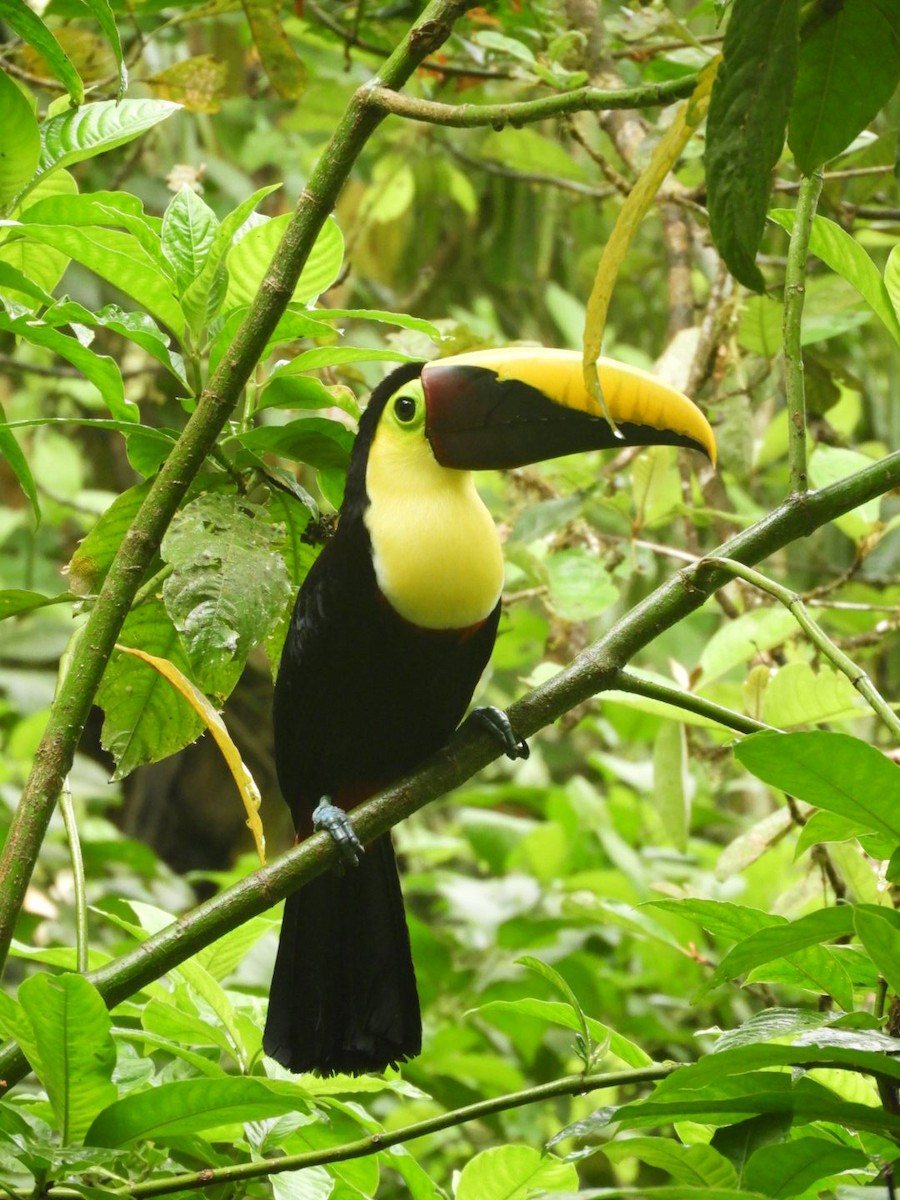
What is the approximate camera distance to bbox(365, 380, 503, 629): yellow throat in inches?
68.8

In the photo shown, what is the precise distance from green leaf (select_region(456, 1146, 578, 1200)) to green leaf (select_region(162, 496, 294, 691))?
50 cm

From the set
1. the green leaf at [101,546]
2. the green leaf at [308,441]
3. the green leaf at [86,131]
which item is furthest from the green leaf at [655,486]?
the green leaf at [86,131]

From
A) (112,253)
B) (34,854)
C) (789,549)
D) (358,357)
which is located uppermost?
(112,253)

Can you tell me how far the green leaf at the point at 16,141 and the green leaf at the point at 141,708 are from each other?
437 mm

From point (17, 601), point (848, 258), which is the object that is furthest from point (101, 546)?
point (848, 258)

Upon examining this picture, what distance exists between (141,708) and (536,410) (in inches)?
23.7

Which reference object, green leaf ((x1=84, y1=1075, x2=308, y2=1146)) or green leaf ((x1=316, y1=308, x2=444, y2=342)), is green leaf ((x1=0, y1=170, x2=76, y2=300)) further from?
green leaf ((x1=84, y1=1075, x2=308, y2=1146))

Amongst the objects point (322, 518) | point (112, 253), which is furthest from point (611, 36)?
point (112, 253)

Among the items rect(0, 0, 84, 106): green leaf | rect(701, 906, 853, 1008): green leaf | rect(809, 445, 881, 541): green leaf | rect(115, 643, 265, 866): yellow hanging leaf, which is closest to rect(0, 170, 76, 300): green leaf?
rect(0, 0, 84, 106): green leaf

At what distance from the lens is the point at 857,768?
0.93 meters

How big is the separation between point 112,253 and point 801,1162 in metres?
0.97

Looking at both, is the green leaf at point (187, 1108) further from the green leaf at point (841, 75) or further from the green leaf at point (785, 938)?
the green leaf at point (841, 75)

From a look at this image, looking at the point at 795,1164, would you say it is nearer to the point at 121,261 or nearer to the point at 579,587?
the point at 121,261

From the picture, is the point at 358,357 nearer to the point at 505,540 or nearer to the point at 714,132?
the point at 714,132
